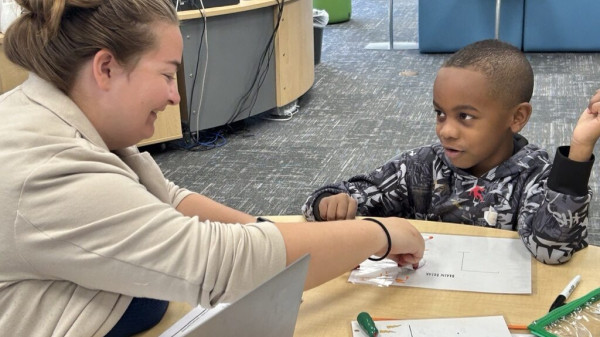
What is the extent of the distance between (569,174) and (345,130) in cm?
296

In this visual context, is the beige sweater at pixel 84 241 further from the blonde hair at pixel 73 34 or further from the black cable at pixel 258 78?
the black cable at pixel 258 78

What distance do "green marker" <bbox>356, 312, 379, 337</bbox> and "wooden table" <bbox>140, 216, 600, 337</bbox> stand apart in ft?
0.08

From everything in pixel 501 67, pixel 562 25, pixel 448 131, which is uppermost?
pixel 501 67

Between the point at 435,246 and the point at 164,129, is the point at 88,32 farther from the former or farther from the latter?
the point at 164,129

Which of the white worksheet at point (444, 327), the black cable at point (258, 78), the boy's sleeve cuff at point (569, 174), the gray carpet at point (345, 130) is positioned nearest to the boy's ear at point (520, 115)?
the boy's sleeve cuff at point (569, 174)

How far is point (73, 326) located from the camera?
937 millimetres

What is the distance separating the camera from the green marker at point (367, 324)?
3.54 ft

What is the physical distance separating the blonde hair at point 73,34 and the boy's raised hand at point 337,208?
610 millimetres

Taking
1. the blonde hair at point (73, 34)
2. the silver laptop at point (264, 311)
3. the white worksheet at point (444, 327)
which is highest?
the blonde hair at point (73, 34)

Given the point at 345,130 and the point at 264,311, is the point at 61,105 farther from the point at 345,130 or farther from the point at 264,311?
the point at 345,130

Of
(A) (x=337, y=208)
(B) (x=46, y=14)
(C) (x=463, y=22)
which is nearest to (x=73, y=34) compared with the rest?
(B) (x=46, y=14)

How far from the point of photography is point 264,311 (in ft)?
2.55

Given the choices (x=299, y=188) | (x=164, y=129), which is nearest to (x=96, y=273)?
(x=299, y=188)

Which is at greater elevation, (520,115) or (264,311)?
(264,311)
